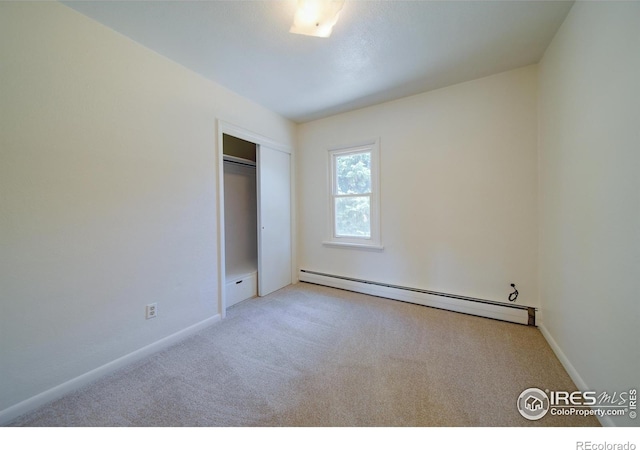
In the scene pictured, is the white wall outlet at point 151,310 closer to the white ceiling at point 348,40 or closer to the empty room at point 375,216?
the empty room at point 375,216

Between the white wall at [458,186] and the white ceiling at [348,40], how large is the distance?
0.29 metres

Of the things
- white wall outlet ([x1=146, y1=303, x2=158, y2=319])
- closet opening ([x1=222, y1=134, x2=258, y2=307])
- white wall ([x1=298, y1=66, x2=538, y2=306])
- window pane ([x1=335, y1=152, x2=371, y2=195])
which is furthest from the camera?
closet opening ([x1=222, y1=134, x2=258, y2=307])

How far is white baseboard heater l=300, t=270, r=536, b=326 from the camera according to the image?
87.4 inches

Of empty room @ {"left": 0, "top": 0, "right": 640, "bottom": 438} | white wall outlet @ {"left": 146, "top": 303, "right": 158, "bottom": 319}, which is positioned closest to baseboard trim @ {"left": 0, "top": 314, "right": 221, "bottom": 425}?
empty room @ {"left": 0, "top": 0, "right": 640, "bottom": 438}

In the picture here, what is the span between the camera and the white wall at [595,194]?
103 cm

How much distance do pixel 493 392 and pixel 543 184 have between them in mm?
1780

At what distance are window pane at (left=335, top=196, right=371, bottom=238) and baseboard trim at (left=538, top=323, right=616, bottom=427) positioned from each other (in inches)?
74.5

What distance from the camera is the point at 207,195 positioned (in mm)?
2324

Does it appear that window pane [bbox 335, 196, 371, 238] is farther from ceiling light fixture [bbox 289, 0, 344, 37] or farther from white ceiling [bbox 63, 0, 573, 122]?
ceiling light fixture [bbox 289, 0, 344, 37]

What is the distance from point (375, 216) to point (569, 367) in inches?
80.7

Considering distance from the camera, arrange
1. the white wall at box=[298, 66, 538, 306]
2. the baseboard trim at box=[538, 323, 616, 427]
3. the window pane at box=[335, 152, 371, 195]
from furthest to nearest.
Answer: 1. the window pane at box=[335, 152, 371, 195]
2. the white wall at box=[298, 66, 538, 306]
3. the baseboard trim at box=[538, 323, 616, 427]

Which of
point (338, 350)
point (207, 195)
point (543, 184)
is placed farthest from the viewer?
point (207, 195)

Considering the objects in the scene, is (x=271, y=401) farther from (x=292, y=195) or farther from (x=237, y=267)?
(x=292, y=195)
